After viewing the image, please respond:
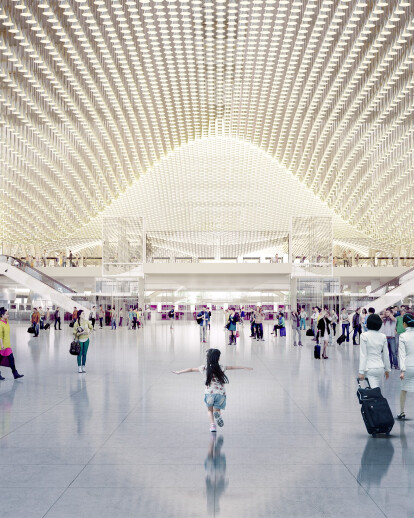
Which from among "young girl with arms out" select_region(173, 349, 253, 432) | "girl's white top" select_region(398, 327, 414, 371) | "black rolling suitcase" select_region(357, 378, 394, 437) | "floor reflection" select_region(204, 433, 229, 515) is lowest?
"floor reflection" select_region(204, 433, 229, 515)

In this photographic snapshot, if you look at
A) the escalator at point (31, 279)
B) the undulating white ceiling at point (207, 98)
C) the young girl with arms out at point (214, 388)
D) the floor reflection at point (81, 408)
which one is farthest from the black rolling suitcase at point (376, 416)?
the escalator at point (31, 279)

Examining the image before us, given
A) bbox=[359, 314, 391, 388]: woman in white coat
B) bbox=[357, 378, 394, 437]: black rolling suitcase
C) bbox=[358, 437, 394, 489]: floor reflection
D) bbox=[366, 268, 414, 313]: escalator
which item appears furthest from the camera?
bbox=[366, 268, 414, 313]: escalator

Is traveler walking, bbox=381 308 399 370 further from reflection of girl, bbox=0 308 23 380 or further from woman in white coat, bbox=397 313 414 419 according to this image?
reflection of girl, bbox=0 308 23 380

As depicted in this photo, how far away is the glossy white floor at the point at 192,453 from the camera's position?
4.38 metres

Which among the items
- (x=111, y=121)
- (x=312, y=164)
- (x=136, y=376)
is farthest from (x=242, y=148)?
(x=136, y=376)

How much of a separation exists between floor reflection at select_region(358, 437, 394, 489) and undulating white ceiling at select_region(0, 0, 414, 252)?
1448cm

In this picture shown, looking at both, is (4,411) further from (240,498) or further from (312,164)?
(312,164)

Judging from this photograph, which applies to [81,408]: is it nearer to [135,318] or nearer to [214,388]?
[214,388]

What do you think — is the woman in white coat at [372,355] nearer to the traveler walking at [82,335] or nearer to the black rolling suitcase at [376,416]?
the black rolling suitcase at [376,416]

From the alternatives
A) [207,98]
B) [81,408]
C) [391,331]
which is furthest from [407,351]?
[207,98]

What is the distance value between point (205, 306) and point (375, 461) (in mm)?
21037

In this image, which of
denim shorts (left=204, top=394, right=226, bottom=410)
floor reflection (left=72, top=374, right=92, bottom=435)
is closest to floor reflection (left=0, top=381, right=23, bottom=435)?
floor reflection (left=72, top=374, right=92, bottom=435)

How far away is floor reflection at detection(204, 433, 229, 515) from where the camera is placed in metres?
4.42

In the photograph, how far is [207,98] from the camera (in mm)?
35531
